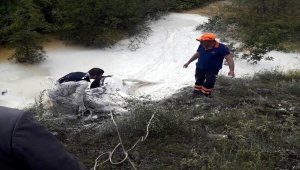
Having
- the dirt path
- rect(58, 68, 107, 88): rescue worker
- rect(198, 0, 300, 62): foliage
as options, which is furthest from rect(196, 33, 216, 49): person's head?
the dirt path

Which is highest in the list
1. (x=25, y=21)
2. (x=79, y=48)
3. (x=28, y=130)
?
(x=28, y=130)

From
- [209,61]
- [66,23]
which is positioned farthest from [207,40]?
[66,23]

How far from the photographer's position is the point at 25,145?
1480 millimetres

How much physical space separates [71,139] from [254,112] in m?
2.70

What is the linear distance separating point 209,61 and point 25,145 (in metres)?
5.75

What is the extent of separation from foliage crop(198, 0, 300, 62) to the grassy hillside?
11.2 feet

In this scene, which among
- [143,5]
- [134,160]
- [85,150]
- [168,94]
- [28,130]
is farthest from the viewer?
[143,5]

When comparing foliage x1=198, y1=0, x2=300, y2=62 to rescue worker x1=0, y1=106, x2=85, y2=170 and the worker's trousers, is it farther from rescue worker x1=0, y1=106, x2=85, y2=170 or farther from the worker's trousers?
rescue worker x1=0, y1=106, x2=85, y2=170

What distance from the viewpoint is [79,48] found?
429 inches

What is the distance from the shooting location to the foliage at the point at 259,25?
10008mm

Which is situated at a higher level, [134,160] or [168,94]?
[134,160]

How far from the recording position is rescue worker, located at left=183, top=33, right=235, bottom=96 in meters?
6.82

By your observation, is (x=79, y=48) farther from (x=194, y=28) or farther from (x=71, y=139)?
(x=71, y=139)

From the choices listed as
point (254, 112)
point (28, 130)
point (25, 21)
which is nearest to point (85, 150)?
point (254, 112)
